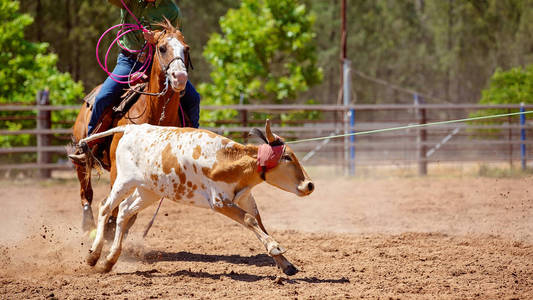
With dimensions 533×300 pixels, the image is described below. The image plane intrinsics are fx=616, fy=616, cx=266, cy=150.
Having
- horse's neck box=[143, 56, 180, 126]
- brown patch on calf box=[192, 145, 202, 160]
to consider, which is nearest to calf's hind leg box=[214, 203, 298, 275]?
brown patch on calf box=[192, 145, 202, 160]

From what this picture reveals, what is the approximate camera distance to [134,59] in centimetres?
679

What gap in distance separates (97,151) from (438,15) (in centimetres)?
3320

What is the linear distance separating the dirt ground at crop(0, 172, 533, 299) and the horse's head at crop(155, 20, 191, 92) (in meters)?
1.69

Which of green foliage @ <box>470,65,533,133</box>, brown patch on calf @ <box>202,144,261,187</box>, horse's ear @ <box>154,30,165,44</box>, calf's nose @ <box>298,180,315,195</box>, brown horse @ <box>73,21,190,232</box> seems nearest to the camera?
calf's nose @ <box>298,180,315,195</box>

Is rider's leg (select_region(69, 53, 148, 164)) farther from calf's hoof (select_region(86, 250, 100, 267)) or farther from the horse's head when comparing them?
calf's hoof (select_region(86, 250, 100, 267))

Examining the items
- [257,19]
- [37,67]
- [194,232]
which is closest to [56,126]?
[37,67]

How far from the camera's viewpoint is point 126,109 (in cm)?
643

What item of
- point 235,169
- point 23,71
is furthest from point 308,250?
point 23,71

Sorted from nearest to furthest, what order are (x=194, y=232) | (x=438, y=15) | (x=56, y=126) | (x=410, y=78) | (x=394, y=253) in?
1. (x=394, y=253)
2. (x=194, y=232)
3. (x=56, y=126)
4. (x=438, y=15)
5. (x=410, y=78)

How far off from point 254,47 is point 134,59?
13438mm

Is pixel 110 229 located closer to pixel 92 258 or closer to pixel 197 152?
pixel 92 258

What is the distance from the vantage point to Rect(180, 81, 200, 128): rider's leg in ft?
21.9

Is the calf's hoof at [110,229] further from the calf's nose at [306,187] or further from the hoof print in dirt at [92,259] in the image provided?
the calf's nose at [306,187]

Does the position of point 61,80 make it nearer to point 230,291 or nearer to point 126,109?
point 126,109
